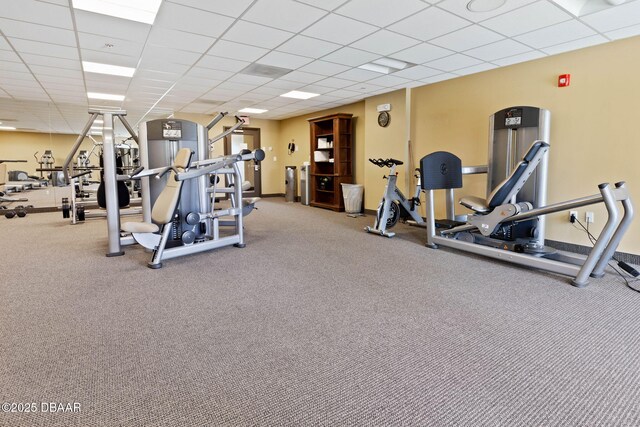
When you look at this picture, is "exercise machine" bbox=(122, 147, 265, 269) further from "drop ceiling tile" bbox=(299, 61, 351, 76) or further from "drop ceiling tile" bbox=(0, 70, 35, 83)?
"drop ceiling tile" bbox=(0, 70, 35, 83)

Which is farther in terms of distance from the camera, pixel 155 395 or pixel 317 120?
pixel 317 120

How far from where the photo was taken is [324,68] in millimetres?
5129

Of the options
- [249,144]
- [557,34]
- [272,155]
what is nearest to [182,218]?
[557,34]

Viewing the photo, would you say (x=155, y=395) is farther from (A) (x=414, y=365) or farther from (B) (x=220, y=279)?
(B) (x=220, y=279)

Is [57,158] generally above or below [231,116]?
below

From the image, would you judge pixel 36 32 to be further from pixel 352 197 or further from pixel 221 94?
pixel 352 197

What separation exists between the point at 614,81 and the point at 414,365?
163 inches

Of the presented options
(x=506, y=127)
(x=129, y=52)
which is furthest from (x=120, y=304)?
(x=506, y=127)

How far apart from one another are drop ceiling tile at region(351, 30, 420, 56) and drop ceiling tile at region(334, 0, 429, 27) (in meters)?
0.35

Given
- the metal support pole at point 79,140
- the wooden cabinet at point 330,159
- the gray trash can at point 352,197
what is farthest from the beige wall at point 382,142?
the metal support pole at point 79,140

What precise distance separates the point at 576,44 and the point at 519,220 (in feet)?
7.12

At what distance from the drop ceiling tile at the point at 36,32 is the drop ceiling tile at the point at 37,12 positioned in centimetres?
13

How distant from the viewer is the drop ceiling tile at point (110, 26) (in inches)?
133

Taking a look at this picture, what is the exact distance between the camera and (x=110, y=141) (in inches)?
159
